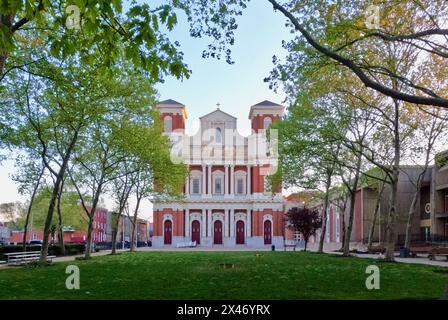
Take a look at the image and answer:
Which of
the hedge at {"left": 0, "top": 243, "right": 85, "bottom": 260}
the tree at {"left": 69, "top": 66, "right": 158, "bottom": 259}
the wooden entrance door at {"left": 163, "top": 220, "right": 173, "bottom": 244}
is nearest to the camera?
the tree at {"left": 69, "top": 66, "right": 158, "bottom": 259}

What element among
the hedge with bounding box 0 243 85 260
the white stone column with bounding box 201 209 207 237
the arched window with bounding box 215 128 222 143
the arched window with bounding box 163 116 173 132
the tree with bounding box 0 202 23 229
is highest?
the arched window with bounding box 163 116 173 132

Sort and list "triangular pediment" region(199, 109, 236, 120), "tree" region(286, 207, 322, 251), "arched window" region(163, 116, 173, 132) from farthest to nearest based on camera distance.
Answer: "triangular pediment" region(199, 109, 236, 120)
"arched window" region(163, 116, 173, 132)
"tree" region(286, 207, 322, 251)

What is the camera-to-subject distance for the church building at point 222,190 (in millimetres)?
72188

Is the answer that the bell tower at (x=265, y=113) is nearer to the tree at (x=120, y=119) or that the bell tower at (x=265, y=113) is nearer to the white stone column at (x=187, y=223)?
the white stone column at (x=187, y=223)

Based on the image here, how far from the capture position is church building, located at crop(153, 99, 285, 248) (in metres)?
72.2

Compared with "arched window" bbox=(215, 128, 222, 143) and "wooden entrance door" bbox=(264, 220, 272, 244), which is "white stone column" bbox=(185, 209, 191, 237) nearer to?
"wooden entrance door" bbox=(264, 220, 272, 244)

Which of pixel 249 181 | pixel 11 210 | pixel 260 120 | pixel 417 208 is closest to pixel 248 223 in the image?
pixel 249 181

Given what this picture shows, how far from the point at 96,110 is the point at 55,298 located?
14.1 metres

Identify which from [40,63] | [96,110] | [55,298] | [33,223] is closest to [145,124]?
[96,110]

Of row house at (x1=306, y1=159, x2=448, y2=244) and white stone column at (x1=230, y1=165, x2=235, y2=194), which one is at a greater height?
white stone column at (x1=230, y1=165, x2=235, y2=194)

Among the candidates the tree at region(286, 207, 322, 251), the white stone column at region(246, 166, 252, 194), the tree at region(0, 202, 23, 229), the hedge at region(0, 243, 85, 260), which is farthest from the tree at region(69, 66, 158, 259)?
the tree at region(0, 202, 23, 229)

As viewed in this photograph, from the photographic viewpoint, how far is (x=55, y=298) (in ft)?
36.6

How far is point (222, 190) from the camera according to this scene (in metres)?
74.2

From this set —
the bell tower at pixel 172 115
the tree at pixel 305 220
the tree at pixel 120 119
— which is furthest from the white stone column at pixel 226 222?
the tree at pixel 120 119
